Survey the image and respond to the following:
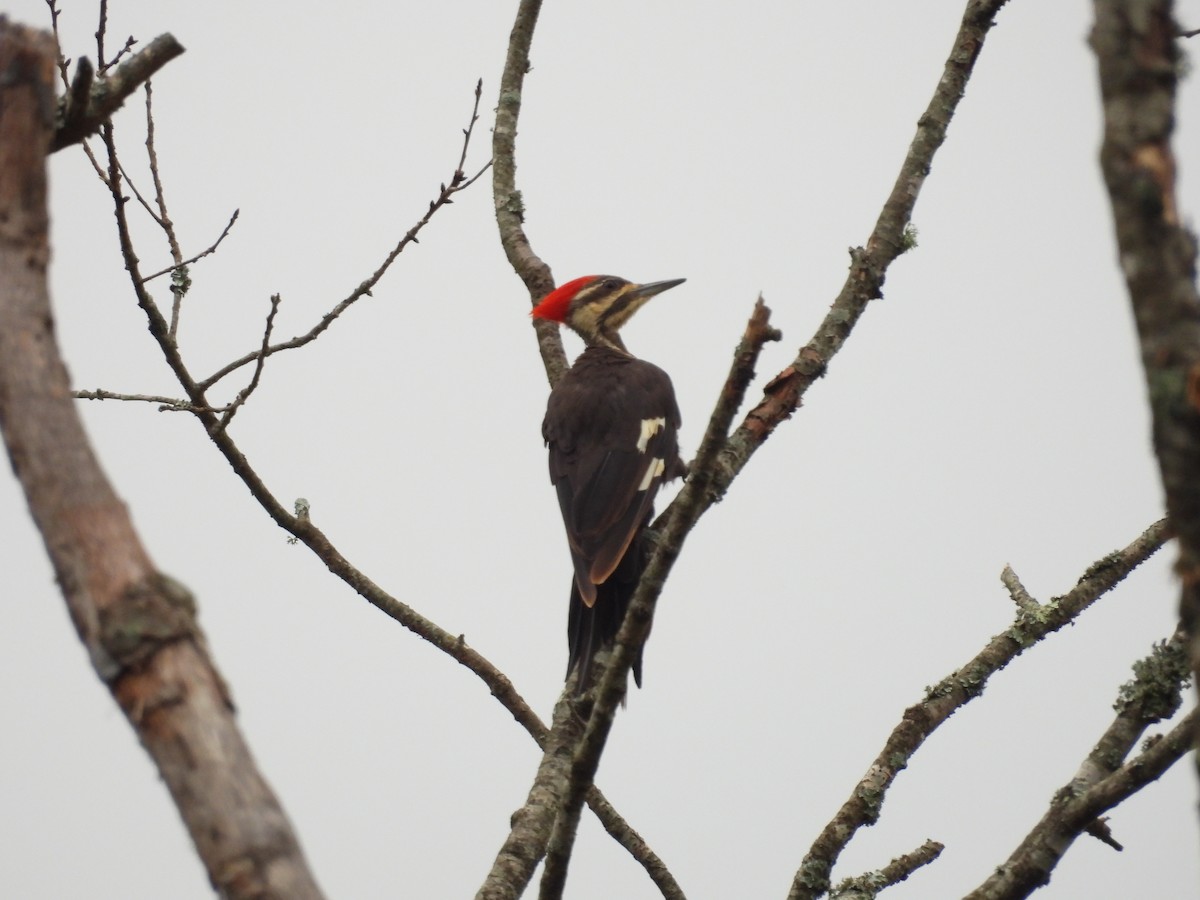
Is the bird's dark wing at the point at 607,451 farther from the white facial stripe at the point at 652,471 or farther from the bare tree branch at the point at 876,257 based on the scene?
the bare tree branch at the point at 876,257

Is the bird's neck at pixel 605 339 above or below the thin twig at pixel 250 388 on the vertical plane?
above

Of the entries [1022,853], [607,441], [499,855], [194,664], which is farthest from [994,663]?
[194,664]

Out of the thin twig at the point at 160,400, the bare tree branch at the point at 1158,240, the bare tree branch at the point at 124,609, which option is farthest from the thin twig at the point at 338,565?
the bare tree branch at the point at 1158,240

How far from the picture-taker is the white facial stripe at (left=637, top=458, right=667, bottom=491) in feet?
13.0

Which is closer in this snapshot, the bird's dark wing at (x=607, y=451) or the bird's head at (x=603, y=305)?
the bird's dark wing at (x=607, y=451)

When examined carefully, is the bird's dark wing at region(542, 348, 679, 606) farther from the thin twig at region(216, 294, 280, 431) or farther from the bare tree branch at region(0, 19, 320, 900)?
the bare tree branch at region(0, 19, 320, 900)

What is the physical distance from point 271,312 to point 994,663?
68.0 inches

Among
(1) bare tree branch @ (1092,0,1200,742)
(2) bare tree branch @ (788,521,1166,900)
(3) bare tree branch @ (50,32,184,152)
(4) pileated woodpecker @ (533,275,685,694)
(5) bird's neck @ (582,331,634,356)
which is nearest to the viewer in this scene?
(1) bare tree branch @ (1092,0,1200,742)

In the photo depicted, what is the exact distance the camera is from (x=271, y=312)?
114 inches

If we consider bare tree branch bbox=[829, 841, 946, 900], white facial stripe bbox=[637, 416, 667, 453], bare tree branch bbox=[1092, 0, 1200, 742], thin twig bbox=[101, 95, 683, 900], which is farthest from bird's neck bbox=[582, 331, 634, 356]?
bare tree branch bbox=[1092, 0, 1200, 742]

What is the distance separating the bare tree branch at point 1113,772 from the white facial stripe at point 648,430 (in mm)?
1951

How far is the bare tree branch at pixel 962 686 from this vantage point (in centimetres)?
253

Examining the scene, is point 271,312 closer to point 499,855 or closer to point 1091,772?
point 499,855

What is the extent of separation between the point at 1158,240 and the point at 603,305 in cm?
422
